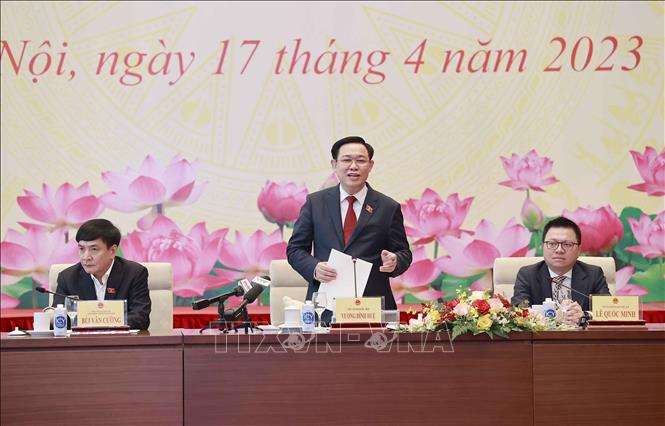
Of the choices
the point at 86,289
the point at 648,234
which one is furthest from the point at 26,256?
the point at 648,234

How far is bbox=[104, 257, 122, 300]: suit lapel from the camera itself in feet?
10.0

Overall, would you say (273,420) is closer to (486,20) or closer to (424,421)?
(424,421)

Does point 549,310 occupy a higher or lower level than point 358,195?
lower

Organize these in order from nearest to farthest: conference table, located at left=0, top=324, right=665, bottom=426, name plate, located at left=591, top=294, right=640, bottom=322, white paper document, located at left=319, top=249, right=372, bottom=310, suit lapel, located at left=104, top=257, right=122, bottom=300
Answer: conference table, located at left=0, top=324, right=665, bottom=426 → name plate, located at left=591, top=294, right=640, bottom=322 → white paper document, located at left=319, top=249, right=372, bottom=310 → suit lapel, located at left=104, top=257, right=122, bottom=300

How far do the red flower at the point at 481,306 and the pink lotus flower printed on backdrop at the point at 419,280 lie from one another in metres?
1.80

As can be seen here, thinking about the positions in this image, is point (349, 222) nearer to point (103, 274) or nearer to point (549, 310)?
point (549, 310)

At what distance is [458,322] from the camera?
248cm

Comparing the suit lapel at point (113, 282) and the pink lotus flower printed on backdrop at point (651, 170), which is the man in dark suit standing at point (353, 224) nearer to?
the suit lapel at point (113, 282)

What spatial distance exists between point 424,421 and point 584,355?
1.67 ft

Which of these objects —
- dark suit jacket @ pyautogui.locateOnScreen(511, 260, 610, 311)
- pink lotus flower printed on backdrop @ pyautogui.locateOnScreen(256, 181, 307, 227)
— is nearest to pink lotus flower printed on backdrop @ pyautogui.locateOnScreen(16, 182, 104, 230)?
pink lotus flower printed on backdrop @ pyautogui.locateOnScreen(256, 181, 307, 227)

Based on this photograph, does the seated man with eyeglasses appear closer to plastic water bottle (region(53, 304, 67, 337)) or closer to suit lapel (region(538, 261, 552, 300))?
suit lapel (region(538, 261, 552, 300))

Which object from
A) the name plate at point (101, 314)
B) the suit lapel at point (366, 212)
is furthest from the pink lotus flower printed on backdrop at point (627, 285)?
the name plate at point (101, 314)

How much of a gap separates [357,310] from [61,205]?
220cm

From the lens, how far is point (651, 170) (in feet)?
14.2
